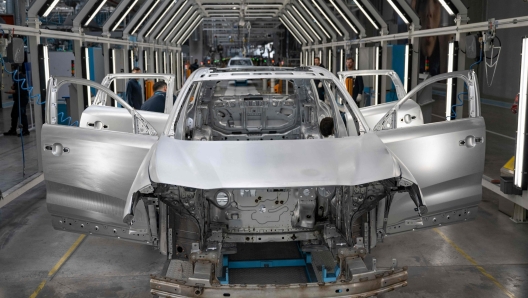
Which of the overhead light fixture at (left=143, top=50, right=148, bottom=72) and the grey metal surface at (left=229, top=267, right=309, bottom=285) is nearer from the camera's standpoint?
the grey metal surface at (left=229, top=267, right=309, bottom=285)

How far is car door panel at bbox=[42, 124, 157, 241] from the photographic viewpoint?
161 inches

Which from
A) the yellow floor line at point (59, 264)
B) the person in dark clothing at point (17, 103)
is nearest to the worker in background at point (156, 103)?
the yellow floor line at point (59, 264)

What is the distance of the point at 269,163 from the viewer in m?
3.53

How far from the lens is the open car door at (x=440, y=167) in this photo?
13.9ft

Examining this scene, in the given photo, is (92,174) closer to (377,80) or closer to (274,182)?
(274,182)

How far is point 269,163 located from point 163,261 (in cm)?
206

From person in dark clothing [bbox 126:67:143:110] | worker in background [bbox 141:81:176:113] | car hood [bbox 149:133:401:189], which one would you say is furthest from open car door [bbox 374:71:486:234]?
person in dark clothing [bbox 126:67:143:110]

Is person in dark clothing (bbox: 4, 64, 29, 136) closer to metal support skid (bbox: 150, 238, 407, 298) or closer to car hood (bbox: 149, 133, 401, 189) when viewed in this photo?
car hood (bbox: 149, 133, 401, 189)

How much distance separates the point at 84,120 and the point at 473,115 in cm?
391

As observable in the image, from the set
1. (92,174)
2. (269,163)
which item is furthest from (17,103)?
(269,163)

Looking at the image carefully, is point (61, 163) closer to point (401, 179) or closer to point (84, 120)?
point (84, 120)

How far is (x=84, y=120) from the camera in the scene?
5.80 m

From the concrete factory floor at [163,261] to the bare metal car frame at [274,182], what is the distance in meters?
0.54

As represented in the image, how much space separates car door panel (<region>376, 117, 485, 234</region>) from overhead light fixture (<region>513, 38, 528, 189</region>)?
1.28 metres
